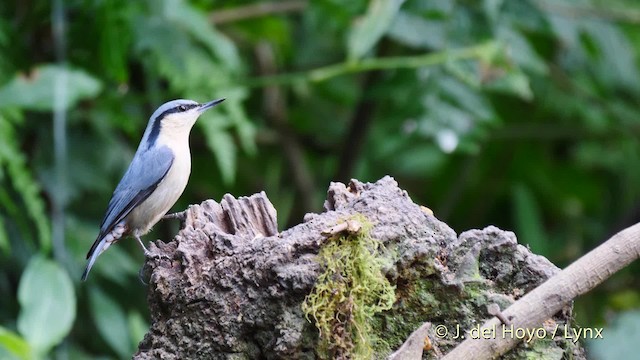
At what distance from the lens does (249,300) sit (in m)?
2.56

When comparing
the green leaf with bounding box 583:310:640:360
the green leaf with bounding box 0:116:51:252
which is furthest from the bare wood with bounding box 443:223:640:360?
the green leaf with bounding box 0:116:51:252

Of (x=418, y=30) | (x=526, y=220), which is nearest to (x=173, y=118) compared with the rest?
(x=418, y=30)

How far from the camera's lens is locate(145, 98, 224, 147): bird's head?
15.3 feet

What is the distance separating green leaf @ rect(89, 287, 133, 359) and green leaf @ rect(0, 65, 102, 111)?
3.64 feet

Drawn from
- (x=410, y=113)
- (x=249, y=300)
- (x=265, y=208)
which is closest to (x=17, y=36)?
(x=410, y=113)

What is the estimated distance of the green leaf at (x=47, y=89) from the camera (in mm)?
4629

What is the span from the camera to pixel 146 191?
14.1 ft

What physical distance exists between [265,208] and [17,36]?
9.58ft

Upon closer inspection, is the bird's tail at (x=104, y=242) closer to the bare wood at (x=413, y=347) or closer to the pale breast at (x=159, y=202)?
the pale breast at (x=159, y=202)

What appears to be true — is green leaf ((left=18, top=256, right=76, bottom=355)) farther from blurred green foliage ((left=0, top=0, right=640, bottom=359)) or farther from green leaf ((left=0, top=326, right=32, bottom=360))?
green leaf ((left=0, top=326, right=32, bottom=360))

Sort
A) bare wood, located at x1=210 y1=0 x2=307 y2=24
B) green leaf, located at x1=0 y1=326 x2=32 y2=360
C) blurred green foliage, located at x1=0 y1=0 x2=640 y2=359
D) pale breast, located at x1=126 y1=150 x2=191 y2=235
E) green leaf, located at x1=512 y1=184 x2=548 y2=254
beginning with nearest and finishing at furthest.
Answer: green leaf, located at x1=0 y1=326 x2=32 y2=360 → pale breast, located at x1=126 y1=150 x2=191 y2=235 → blurred green foliage, located at x1=0 y1=0 x2=640 y2=359 → bare wood, located at x1=210 y1=0 x2=307 y2=24 → green leaf, located at x1=512 y1=184 x2=548 y2=254

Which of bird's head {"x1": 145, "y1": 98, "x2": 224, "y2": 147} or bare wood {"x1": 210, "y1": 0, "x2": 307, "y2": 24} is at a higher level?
bare wood {"x1": 210, "y1": 0, "x2": 307, "y2": 24}

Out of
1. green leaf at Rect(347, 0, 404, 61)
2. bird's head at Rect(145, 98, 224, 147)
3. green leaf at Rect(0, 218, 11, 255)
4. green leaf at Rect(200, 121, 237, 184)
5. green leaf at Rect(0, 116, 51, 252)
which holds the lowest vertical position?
green leaf at Rect(0, 218, 11, 255)

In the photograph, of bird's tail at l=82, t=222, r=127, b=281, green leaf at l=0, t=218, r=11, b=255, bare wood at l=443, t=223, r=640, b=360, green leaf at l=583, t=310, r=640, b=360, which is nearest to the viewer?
bare wood at l=443, t=223, r=640, b=360
